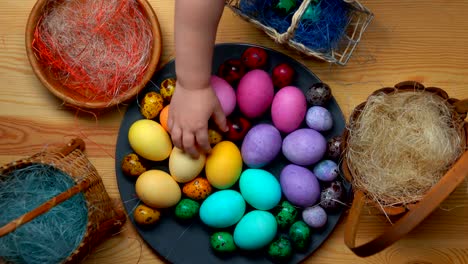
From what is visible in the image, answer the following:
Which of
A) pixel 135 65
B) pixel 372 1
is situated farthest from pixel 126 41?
pixel 372 1

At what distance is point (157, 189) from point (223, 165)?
0.39ft

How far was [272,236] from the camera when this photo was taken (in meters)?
0.91

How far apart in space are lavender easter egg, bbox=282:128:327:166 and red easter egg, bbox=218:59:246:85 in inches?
5.5

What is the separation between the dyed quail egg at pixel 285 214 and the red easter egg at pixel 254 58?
0.25 m

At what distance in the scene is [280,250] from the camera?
0.91m

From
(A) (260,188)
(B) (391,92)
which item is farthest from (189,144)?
(B) (391,92)

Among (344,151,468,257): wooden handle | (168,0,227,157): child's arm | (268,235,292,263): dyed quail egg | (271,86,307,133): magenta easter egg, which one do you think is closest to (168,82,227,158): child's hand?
(168,0,227,157): child's arm

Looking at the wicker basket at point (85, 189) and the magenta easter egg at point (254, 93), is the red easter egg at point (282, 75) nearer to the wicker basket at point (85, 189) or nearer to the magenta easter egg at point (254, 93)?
the magenta easter egg at point (254, 93)

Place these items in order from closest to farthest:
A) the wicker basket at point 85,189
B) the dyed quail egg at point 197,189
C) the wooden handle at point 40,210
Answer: the wooden handle at point 40,210
the wicker basket at point 85,189
the dyed quail egg at point 197,189

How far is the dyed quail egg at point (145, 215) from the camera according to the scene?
921mm

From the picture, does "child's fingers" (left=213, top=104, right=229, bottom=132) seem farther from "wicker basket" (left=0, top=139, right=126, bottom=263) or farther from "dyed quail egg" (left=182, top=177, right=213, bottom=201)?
"wicker basket" (left=0, top=139, right=126, bottom=263)

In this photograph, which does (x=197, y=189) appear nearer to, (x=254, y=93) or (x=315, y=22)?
(x=254, y=93)

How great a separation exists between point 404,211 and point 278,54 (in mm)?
352

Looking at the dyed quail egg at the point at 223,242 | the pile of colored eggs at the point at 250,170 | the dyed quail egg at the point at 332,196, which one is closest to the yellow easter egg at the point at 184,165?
the pile of colored eggs at the point at 250,170
